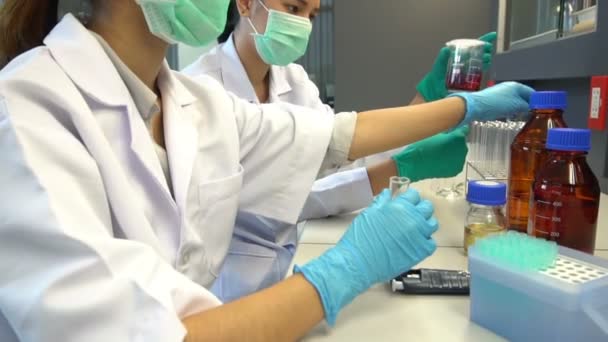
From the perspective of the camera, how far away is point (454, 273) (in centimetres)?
80

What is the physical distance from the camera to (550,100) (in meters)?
0.85

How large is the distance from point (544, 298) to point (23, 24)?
3.12ft

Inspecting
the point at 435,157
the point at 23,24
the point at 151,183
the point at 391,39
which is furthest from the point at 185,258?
the point at 391,39

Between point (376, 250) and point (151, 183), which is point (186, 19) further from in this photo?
point (376, 250)

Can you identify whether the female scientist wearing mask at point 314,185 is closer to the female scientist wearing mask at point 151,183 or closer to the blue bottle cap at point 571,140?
the female scientist wearing mask at point 151,183

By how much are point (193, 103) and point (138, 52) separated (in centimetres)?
16

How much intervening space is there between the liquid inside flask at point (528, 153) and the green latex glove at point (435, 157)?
312 mm

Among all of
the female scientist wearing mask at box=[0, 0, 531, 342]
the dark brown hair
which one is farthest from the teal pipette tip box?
the dark brown hair

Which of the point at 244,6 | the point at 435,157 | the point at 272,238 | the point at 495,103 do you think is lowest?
the point at 272,238

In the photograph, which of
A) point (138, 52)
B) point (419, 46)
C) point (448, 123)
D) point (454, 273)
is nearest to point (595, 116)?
point (448, 123)

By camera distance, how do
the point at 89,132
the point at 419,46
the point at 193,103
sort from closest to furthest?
the point at 89,132 → the point at 193,103 → the point at 419,46

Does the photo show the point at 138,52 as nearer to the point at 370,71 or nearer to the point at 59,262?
the point at 59,262

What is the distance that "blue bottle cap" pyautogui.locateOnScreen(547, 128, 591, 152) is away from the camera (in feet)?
2.35

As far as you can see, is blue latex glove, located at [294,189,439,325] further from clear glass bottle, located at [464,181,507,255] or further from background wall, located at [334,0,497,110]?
background wall, located at [334,0,497,110]
